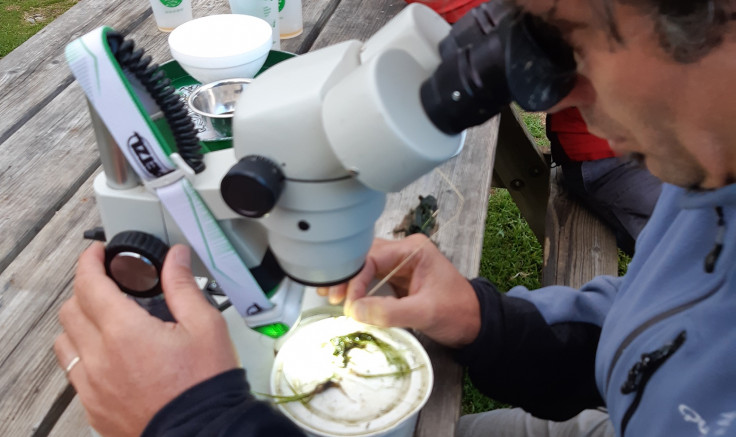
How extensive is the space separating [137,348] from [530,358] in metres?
0.58

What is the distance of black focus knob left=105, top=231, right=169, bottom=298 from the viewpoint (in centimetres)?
71

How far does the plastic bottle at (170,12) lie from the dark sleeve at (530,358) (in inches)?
42.2

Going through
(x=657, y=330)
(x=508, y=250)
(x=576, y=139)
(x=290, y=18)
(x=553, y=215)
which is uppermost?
(x=290, y=18)

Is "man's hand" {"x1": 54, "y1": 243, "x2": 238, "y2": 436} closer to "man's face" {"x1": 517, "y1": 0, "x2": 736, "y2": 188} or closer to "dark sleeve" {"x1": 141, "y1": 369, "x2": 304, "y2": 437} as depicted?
"dark sleeve" {"x1": 141, "y1": 369, "x2": 304, "y2": 437}

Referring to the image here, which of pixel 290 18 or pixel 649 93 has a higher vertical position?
pixel 649 93

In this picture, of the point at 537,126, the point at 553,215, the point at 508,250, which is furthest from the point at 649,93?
the point at 537,126

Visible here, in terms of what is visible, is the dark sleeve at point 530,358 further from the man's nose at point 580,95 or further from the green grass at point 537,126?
the green grass at point 537,126

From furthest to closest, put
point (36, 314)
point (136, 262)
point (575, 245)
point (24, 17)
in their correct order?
point (24, 17) → point (575, 245) → point (36, 314) → point (136, 262)

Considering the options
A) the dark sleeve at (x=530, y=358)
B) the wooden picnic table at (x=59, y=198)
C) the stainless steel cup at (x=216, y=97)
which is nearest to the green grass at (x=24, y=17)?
the wooden picnic table at (x=59, y=198)

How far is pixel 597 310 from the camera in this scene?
1034 millimetres

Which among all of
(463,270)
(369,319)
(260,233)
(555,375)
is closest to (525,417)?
(555,375)

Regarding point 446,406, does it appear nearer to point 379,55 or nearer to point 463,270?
point 463,270

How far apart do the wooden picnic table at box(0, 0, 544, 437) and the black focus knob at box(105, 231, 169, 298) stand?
22cm

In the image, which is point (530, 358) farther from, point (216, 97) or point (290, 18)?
point (290, 18)
